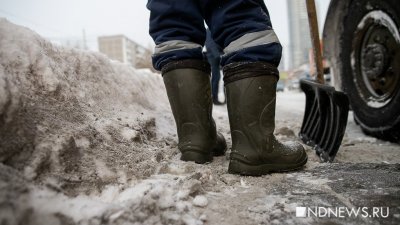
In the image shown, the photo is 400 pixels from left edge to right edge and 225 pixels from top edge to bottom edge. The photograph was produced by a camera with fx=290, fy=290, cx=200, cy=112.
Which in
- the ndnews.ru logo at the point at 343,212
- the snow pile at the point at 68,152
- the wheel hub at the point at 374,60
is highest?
the wheel hub at the point at 374,60

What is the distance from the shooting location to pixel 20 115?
86 centimetres

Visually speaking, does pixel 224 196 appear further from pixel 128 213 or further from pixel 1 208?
pixel 1 208

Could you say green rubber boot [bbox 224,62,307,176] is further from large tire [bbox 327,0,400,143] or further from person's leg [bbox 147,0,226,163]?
large tire [bbox 327,0,400,143]

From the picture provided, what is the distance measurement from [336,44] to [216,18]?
52.7 inches

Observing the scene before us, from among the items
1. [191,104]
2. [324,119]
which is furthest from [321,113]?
[191,104]

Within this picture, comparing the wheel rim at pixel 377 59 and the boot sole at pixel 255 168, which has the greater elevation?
the wheel rim at pixel 377 59

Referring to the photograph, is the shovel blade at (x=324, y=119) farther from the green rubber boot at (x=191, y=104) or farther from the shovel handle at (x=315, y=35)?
the green rubber boot at (x=191, y=104)

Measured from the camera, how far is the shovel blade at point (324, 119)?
1.42m

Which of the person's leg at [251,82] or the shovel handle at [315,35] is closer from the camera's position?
the person's leg at [251,82]

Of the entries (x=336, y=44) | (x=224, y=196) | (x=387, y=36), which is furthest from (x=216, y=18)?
(x=336, y=44)

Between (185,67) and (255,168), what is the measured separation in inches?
20.1

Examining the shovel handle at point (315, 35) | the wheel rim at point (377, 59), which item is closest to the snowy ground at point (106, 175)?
the wheel rim at point (377, 59)

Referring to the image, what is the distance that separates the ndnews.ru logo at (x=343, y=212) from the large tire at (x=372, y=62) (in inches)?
39.8

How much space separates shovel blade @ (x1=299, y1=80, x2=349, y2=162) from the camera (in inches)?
56.0
